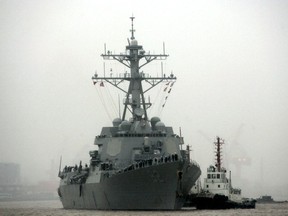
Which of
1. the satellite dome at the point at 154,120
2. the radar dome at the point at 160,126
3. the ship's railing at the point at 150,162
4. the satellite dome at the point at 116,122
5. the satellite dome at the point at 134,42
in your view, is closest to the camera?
the ship's railing at the point at 150,162

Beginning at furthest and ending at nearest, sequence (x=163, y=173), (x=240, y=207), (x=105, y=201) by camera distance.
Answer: (x=240, y=207) → (x=105, y=201) → (x=163, y=173)

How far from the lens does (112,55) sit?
1895 inches

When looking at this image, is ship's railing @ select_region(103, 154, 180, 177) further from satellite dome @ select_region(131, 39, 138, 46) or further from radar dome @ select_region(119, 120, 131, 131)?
satellite dome @ select_region(131, 39, 138, 46)

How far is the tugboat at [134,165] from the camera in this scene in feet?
129

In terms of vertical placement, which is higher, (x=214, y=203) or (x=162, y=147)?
(x=162, y=147)

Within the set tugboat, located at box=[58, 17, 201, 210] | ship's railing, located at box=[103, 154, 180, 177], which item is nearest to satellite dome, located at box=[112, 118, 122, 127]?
tugboat, located at box=[58, 17, 201, 210]

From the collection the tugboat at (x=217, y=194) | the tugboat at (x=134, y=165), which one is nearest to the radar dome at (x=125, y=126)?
the tugboat at (x=134, y=165)

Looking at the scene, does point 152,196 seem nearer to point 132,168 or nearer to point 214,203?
point 132,168

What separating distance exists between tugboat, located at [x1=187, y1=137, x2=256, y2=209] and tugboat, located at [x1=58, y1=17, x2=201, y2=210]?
16.9 feet

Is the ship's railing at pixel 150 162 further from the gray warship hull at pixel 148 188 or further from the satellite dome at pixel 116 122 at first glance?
the satellite dome at pixel 116 122

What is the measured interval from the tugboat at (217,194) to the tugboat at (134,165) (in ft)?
16.9

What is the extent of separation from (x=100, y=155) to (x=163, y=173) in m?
8.48

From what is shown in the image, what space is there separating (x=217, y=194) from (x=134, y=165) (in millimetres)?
11548

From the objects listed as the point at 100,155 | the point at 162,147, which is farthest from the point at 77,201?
the point at 162,147
